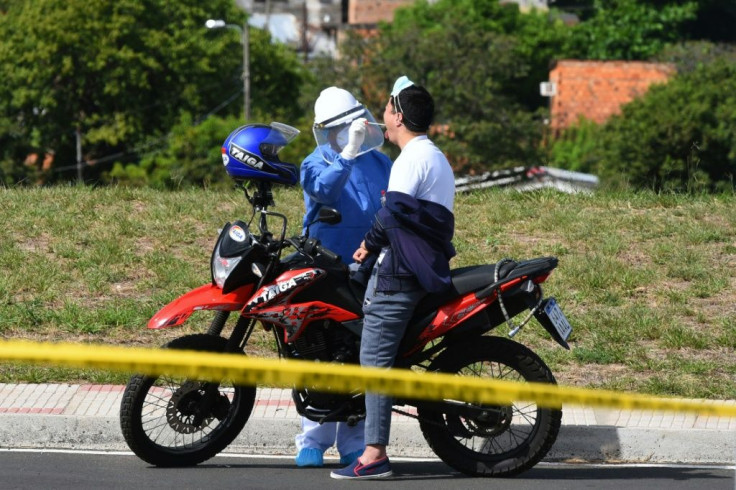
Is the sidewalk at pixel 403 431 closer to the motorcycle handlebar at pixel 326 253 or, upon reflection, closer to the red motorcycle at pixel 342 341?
the red motorcycle at pixel 342 341

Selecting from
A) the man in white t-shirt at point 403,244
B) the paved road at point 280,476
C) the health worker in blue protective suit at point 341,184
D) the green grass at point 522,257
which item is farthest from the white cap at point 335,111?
the green grass at point 522,257

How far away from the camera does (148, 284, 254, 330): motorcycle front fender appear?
6594 millimetres

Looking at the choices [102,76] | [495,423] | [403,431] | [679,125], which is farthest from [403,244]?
[102,76]

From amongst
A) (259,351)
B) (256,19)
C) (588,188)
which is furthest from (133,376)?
(256,19)

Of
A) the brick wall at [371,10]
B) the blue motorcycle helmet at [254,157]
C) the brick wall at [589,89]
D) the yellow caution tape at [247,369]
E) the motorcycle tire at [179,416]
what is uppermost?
the blue motorcycle helmet at [254,157]

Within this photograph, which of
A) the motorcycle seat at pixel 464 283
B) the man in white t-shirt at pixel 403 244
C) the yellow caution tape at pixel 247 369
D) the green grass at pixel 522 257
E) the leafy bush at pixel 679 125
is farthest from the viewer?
the leafy bush at pixel 679 125

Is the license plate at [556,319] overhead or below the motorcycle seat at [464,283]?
below

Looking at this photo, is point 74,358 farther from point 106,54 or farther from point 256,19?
point 256,19

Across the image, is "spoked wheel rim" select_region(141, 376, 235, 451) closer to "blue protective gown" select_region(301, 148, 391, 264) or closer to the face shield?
"blue protective gown" select_region(301, 148, 391, 264)

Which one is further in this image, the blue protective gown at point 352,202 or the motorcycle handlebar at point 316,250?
the blue protective gown at point 352,202

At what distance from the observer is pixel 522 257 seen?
34.1ft

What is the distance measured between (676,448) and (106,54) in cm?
5614

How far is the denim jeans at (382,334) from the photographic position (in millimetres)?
6477

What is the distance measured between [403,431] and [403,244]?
4.05 feet
